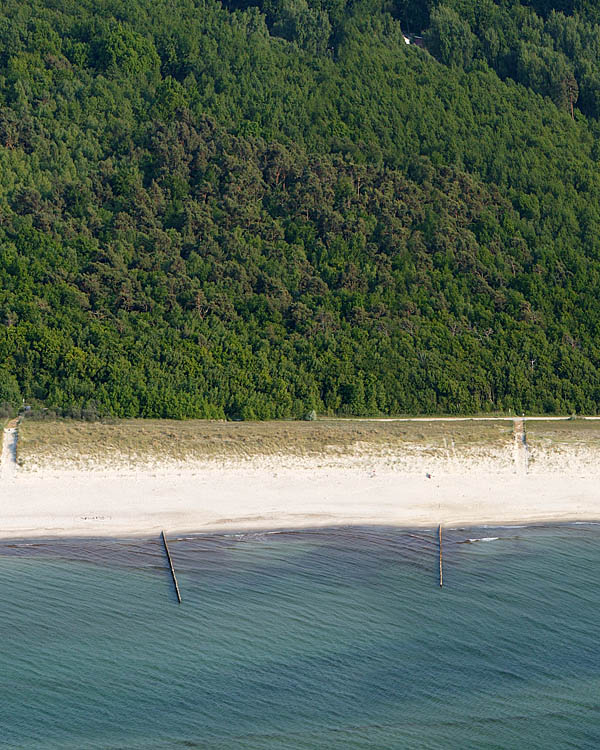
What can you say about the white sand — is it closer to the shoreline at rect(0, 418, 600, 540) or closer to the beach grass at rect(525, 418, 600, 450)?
the shoreline at rect(0, 418, 600, 540)

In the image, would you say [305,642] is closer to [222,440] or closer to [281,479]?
[281,479]

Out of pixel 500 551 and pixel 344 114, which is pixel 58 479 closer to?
pixel 500 551

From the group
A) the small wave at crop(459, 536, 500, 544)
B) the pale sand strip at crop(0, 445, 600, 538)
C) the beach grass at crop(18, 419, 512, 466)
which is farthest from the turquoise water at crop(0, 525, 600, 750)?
the beach grass at crop(18, 419, 512, 466)

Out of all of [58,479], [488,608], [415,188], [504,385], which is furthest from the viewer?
[415,188]

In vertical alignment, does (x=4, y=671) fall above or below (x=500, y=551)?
below

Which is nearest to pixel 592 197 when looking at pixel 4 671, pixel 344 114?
pixel 344 114

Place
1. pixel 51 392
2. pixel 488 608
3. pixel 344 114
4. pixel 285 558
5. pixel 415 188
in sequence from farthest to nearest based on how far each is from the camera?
pixel 344 114 < pixel 415 188 < pixel 51 392 < pixel 285 558 < pixel 488 608
